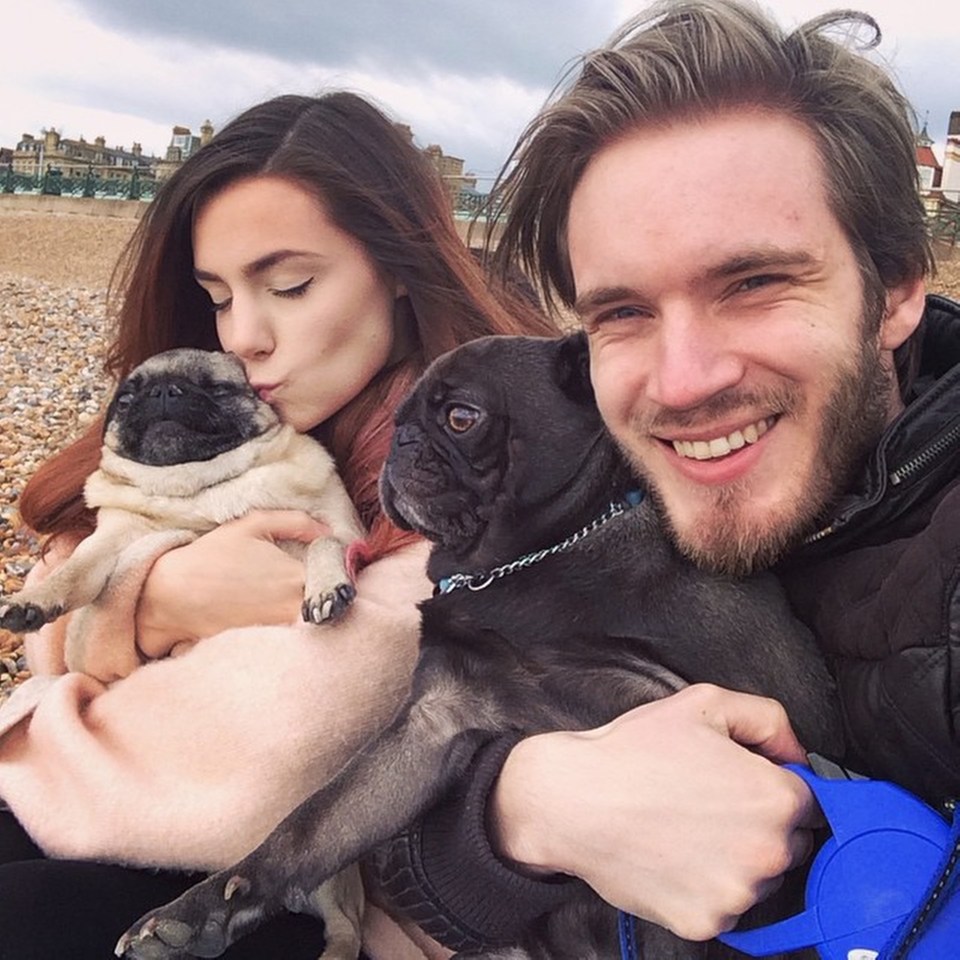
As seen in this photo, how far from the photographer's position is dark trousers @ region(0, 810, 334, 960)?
6.61 feet

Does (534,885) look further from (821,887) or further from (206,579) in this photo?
(206,579)

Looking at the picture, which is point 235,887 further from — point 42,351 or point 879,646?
point 42,351

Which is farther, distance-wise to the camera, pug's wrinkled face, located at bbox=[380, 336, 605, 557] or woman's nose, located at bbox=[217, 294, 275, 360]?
woman's nose, located at bbox=[217, 294, 275, 360]

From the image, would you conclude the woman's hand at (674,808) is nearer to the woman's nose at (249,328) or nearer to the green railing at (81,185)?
the woman's nose at (249,328)

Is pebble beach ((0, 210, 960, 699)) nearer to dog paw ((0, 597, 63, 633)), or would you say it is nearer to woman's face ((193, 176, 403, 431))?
woman's face ((193, 176, 403, 431))

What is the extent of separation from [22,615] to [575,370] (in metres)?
1.57

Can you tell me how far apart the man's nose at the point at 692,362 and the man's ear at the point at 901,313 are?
331 mm

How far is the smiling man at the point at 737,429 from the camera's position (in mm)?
1683

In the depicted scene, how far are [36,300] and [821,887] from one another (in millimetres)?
17088

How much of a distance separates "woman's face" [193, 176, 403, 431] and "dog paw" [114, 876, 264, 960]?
4.67 feet

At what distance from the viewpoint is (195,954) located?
187 centimetres

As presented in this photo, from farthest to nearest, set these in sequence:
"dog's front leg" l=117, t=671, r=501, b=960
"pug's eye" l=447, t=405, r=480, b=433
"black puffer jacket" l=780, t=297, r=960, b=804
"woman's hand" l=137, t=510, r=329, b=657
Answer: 1. "woman's hand" l=137, t=510, r=329, b=657
2. "pug's eye" l=447, t=405, r=480, b=433
3. "dog's front leg" l=117, t=671, r=501, b=960
4. "black puffer jacket" l=780, t=297, r=960, b=804

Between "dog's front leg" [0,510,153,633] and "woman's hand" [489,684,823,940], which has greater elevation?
"woman's hand" [489,684,823,940]

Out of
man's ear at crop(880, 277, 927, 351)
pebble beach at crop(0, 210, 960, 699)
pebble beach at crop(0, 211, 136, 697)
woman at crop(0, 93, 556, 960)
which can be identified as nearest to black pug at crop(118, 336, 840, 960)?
woman at crop(0, 93, 556, 960)
